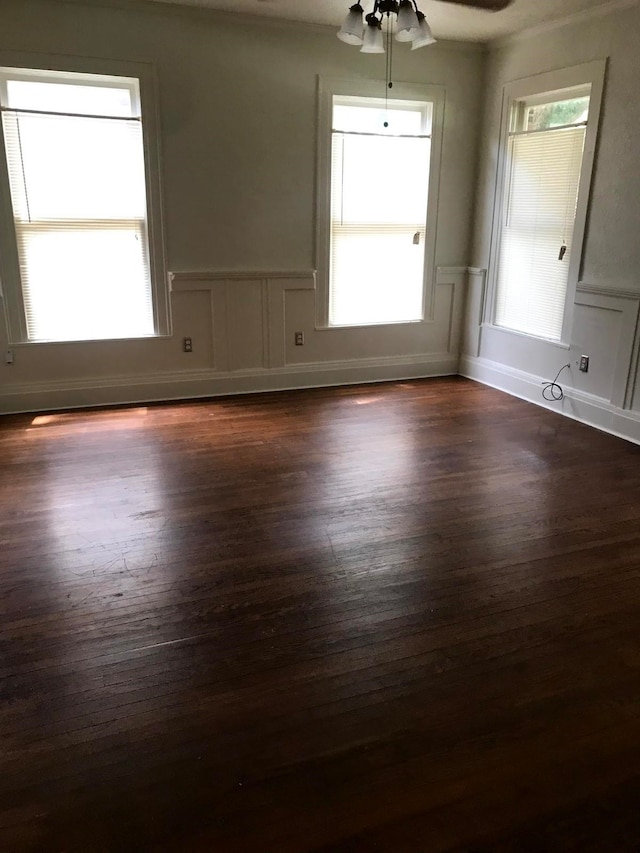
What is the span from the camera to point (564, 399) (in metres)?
4.74

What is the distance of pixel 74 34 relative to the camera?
164 inches

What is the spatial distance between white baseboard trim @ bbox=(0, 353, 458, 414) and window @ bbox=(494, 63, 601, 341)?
869mm

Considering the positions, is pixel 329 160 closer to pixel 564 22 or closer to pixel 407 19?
pixel 407 19

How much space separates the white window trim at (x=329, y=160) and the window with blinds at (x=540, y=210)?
559 millimetres

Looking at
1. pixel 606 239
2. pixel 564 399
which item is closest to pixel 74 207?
pixel 606 239

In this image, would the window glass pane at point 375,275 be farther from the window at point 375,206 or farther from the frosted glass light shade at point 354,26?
the frosted glass light shade at point 354,26

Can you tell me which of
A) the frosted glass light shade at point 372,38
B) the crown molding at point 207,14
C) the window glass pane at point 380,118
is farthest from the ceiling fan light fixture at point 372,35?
the window glass pane at point 380,118

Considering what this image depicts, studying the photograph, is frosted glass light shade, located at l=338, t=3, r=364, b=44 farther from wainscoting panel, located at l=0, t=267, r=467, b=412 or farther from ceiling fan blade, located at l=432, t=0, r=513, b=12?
wainscoting panel, located at l=0, t=267, r=467, b=412

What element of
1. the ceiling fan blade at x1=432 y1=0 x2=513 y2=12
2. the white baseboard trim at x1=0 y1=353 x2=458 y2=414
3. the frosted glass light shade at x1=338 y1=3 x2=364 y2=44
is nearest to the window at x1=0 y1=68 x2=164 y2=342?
the white baseboard trim at x1=0 y1=353 x2=458 y2=414

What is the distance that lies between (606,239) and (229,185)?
262 cm

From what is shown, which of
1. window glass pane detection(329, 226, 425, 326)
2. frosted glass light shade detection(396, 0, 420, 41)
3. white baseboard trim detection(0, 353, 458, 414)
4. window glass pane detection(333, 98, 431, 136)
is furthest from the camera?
window glass pane detection(329, 226, 425, 326)

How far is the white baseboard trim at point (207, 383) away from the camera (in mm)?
4695

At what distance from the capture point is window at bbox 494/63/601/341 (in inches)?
175

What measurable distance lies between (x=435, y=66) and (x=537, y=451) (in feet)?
10.4
